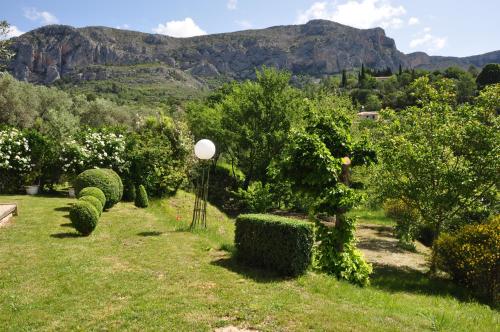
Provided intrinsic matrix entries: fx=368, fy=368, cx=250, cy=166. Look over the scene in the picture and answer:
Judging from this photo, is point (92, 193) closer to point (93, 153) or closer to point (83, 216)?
point (83, 216)

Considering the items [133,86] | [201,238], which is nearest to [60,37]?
[133,86]

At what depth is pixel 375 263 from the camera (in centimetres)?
1452

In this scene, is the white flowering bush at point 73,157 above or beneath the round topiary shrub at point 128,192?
above

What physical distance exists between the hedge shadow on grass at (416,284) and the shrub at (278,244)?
3.75m

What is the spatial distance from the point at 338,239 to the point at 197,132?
23048 mm

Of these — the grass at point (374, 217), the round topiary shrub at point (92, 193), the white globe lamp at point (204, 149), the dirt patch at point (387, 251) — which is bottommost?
the grass at point (374, 217)

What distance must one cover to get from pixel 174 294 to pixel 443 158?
10.7 metres

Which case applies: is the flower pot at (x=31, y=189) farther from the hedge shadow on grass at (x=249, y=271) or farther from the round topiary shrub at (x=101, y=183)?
the hedge shadow on grass at (x=249, y=271)

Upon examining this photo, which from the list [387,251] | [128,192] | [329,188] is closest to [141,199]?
[128,192]

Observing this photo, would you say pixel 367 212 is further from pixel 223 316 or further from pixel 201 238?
pixel 223 316

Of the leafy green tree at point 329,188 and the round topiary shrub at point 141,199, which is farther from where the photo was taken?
the round topiary shrub at point 141,199

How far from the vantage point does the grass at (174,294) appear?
576 cm

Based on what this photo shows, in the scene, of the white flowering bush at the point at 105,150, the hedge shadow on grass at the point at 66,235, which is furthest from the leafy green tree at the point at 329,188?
the white flowering bush at the point at 105,150

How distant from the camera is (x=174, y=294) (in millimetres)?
6727
